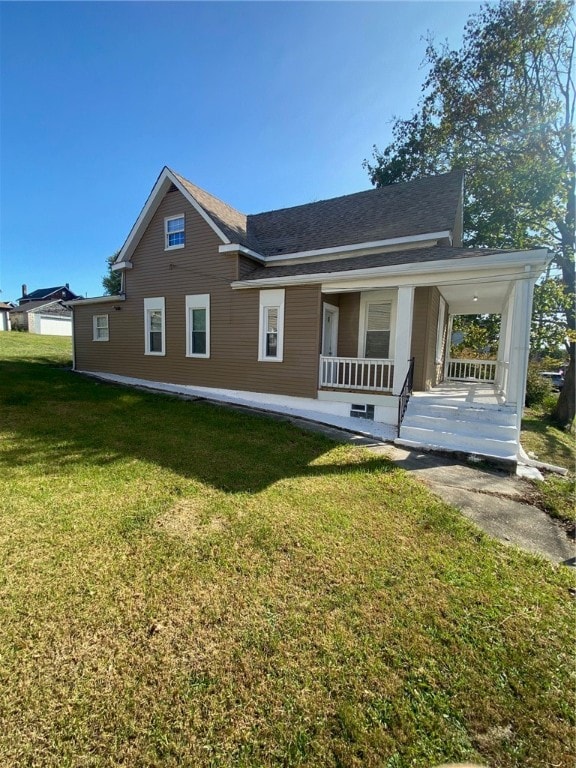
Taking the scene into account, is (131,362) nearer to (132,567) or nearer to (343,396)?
(343,396)

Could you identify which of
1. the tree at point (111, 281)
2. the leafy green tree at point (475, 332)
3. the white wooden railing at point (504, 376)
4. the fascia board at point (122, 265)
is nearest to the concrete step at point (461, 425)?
the white wooden railing at point (504, 376)

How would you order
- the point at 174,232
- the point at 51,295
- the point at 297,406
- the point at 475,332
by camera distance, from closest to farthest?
the point at 297,406 < the point at 174,232 < the point at 475,332 < the point at 51,295

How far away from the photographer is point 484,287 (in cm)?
916

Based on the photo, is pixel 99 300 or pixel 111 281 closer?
pixel 99 300

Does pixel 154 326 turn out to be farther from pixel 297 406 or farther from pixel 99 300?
pixel 297 406

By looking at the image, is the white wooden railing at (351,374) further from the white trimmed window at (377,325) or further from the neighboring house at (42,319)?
the neighboring house at (42,319)

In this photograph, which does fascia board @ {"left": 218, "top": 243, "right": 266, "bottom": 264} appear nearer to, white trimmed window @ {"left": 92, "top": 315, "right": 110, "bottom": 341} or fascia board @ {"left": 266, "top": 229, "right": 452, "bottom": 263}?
fascia board @ {"left": 266, "top": 229, "right": 452, "bottom": 263}

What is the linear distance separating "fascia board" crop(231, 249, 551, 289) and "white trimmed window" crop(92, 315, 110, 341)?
9494mm

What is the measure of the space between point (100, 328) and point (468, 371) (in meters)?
16.2

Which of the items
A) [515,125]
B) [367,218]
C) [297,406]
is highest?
[515,125]

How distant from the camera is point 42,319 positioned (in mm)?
42312

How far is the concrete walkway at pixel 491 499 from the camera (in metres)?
4.07

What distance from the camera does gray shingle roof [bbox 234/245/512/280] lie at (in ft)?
26.5

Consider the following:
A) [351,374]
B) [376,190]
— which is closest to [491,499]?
[351,374]
